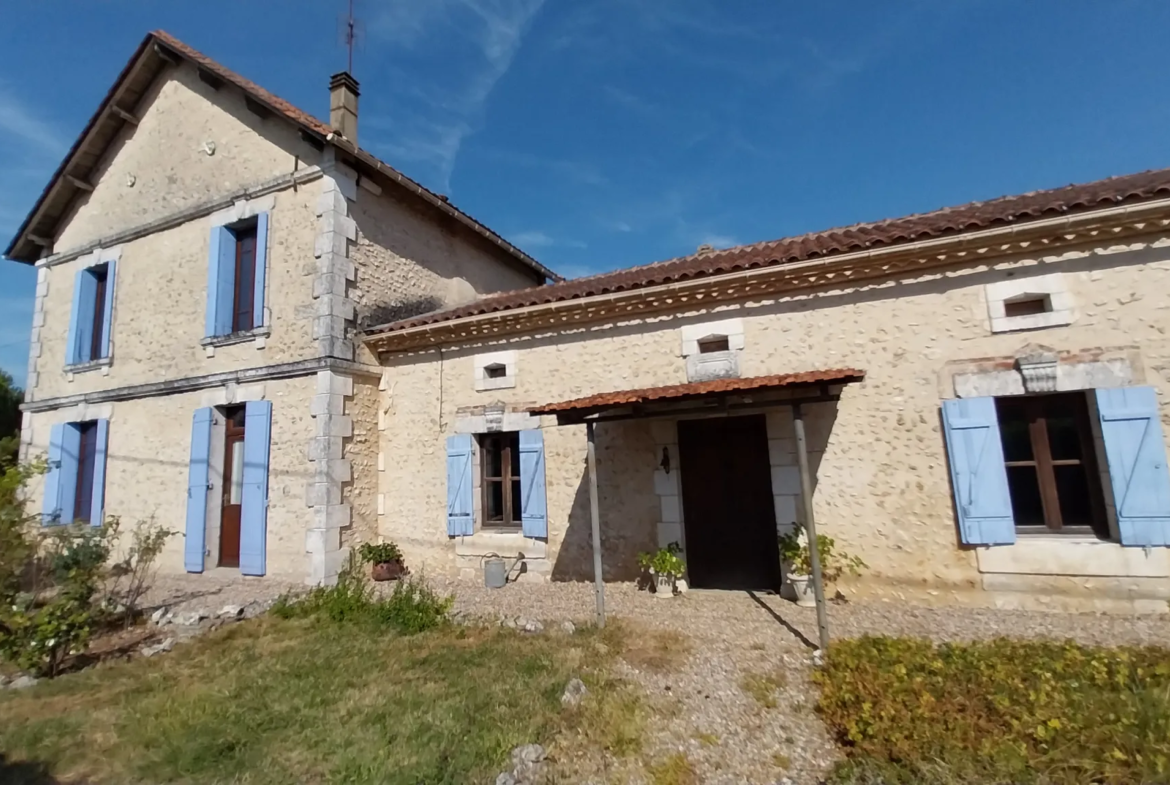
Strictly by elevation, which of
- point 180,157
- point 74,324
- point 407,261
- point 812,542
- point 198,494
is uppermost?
point 180,157

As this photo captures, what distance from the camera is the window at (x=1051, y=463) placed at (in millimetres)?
4996

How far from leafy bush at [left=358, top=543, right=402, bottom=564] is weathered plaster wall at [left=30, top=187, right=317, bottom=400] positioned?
2.61m

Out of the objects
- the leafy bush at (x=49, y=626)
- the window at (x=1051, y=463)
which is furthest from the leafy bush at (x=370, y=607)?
the window at (x=1051, y=463)

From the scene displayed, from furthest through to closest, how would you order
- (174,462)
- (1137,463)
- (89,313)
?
(89,313)
(174,462)
(1137,463)

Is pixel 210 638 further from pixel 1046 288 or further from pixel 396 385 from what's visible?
pixel 1046 288

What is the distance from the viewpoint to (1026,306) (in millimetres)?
5203

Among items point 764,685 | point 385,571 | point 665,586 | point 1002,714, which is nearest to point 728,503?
point 665,586

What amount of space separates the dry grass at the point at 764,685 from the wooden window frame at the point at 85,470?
398 inches

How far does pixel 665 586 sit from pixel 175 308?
8160 mm

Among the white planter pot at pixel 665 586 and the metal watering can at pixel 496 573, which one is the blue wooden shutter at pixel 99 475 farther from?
the white planter pot at pixel 665 586

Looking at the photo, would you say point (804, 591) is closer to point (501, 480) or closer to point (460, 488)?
point (501, 480)

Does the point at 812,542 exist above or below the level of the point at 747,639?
above

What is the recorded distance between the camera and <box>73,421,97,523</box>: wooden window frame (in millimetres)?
9086

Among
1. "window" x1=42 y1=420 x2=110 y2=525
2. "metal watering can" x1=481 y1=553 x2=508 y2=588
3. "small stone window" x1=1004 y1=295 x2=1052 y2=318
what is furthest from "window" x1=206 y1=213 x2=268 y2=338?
"small stone window" x1=1004 y1=295 x2=1052 y2=318
